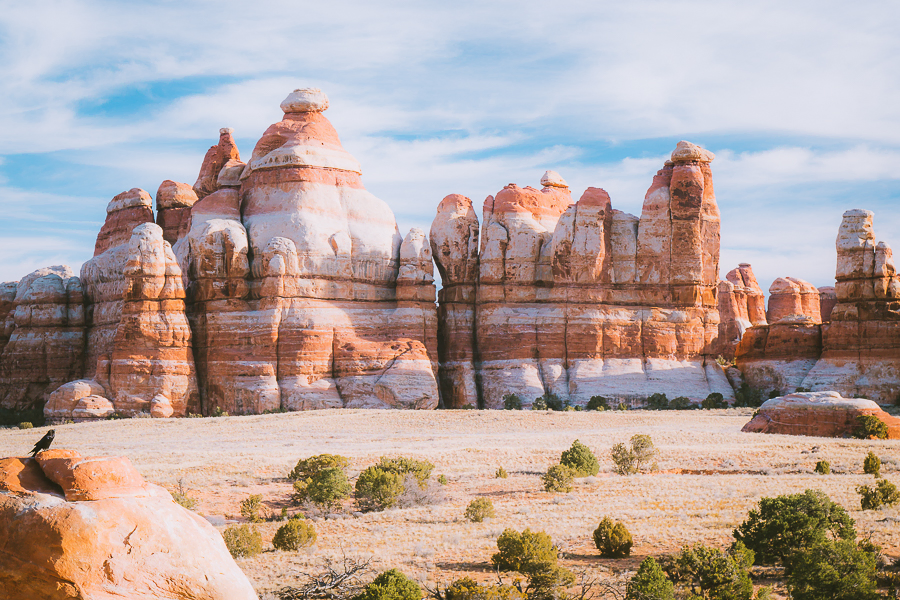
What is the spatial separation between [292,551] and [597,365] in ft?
124

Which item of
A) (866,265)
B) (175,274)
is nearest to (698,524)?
(175,274)

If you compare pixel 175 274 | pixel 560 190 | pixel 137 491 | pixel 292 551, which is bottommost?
pixel 292 551

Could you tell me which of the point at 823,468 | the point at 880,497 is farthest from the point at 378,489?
the point at 823,468

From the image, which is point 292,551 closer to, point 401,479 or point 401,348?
point 401,479

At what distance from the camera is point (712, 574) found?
13195 millimetres

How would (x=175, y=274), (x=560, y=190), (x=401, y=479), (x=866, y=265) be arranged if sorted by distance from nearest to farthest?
(x=401, y=479)
(x=175, y=274)
(x=866, y=265)
(x=560, y=190)

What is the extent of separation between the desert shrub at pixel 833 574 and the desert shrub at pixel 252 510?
37.0 ft

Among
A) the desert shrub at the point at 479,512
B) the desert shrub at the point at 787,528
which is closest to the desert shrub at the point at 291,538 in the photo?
the desert shrub at the point at 479,512

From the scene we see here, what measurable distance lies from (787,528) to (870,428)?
19.7 m

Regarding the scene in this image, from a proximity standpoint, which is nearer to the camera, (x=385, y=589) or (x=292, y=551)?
(x=385, y=589)

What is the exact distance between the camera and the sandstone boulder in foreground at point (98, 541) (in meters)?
8.70

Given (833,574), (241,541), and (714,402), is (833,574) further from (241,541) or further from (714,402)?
(714,402)

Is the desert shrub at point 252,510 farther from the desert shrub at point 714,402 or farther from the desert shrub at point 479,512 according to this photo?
the desert shrub at point 714,402

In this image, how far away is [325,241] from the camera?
164ft
